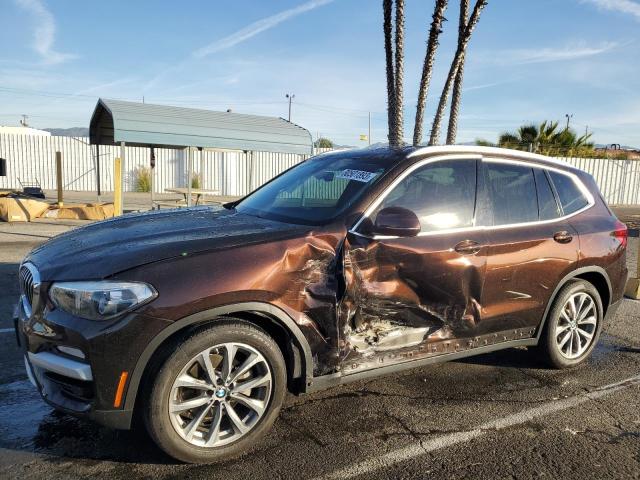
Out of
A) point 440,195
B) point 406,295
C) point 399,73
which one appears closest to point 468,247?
point 440,195

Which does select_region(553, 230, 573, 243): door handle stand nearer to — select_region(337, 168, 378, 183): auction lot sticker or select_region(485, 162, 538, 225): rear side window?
select_region(485, 162, 538, 225): rear side window

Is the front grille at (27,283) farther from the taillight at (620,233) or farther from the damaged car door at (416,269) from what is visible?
the taillight at (620,233)

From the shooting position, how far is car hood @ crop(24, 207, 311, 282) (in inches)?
111

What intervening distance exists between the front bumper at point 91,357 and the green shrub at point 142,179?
2495 centimetres

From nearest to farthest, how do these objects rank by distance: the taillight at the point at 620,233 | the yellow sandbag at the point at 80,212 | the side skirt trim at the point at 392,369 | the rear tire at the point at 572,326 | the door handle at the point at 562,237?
the side skirt trim at the point at 392,369 → the door handle at the point at 562,237 → the rear tire at the point at 572,326 → the taillight at the point at 620,233 → the yellow sandbag at the point at 80,212

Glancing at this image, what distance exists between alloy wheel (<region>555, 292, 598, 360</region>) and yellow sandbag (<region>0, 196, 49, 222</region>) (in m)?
12.4

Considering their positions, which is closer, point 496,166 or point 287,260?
point 287,260

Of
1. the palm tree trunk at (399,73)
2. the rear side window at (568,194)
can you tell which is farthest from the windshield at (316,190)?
the palm tree trunk at (399,73)

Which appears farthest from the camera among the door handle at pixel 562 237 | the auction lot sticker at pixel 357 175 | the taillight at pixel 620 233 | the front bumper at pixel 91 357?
the taillight at pixel 620 233

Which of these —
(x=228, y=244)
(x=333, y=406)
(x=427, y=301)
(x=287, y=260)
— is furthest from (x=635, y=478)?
(x=228, y=244)

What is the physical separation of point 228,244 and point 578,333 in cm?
328

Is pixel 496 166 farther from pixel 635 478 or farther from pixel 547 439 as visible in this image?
pixel 635 478

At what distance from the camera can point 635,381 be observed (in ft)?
14.2

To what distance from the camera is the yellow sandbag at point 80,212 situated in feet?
44.3
